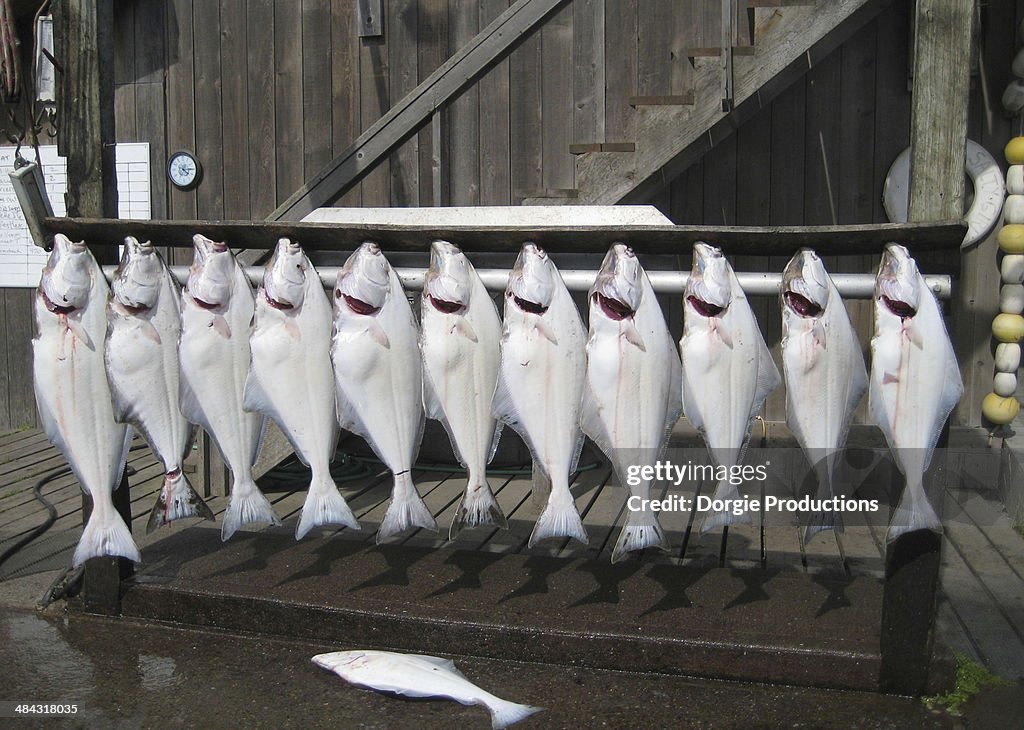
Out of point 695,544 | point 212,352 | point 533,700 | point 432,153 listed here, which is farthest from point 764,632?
point 432,153

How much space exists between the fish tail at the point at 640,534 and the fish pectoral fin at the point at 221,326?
54.2 inches

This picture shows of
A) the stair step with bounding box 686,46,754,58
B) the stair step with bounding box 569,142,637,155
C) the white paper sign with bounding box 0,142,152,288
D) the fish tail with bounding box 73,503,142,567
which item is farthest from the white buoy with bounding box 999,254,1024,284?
the white paper sign with bounding box 0,142,152,288

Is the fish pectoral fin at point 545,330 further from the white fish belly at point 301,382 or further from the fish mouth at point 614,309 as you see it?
the white fish belly at point 301,382

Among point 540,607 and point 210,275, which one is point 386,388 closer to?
point 210,275

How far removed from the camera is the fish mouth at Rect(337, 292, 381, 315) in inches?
112

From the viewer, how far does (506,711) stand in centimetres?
277

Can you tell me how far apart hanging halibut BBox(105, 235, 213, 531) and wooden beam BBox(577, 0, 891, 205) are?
2.68 m

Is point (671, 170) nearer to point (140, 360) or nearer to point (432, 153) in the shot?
point (432, 153)

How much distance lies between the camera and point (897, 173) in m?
6.20

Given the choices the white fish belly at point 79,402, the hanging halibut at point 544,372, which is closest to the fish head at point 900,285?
the hanging halibut at point 544,372

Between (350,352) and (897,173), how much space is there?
468 centimetres

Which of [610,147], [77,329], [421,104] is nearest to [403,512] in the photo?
[77,329]

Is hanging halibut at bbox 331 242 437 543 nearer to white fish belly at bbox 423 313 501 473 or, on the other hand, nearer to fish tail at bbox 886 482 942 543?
white fish belly at bbox 423 313 501 473

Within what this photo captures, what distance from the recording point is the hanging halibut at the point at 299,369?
2893 millimetres
